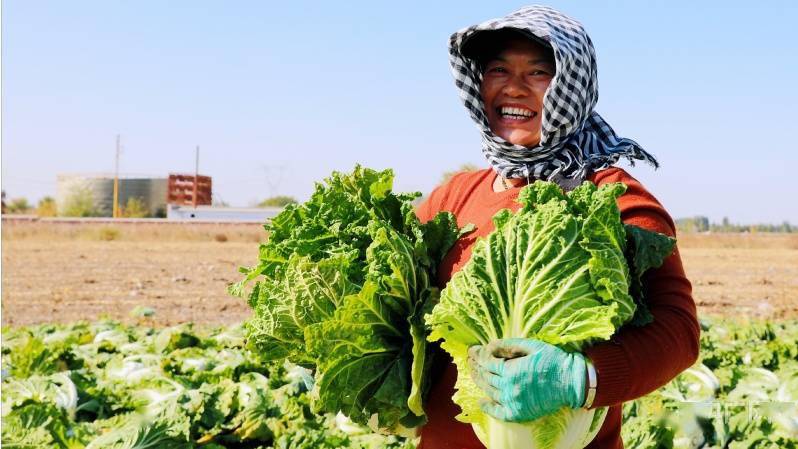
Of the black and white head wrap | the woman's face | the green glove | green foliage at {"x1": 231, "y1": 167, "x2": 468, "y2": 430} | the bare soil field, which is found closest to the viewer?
the green glove

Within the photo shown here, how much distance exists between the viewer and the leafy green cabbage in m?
2.77

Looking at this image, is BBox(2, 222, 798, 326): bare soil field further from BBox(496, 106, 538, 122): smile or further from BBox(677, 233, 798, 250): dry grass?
BBox(496, 106, 538, 122): smile

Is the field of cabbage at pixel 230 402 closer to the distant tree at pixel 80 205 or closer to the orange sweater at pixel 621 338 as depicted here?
the orange sweater at pixel 621 338

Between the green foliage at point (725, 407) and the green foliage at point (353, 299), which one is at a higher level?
the green foliage at point (353, 299)

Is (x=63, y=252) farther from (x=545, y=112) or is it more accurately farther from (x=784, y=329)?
(x=545, y=112)

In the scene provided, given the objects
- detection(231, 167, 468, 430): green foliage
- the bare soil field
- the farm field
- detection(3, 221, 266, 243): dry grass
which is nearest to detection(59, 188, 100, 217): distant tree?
detection(3, 221, 266, 243): dry grass

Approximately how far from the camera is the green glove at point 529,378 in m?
2.71

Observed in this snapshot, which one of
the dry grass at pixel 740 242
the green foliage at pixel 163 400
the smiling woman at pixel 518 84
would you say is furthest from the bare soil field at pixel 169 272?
the smiling woman at pixel 518 84

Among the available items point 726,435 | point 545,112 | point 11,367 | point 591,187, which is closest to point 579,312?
point 591,187

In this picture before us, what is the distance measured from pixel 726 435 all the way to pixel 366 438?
259cm

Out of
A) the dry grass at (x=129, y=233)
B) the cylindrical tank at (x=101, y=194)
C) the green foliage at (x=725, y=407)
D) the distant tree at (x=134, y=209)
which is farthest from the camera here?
the cylindrical tank at (x=101, y=194)

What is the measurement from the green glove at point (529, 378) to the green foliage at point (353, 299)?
1.20ft

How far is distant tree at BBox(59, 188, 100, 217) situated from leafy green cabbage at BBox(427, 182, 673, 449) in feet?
235

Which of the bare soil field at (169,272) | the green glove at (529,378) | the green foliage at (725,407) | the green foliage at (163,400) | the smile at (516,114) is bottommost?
the bare soil field at (169,272)
